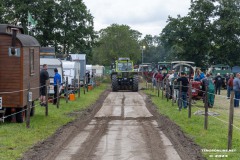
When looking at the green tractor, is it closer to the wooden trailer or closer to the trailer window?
the trailer window

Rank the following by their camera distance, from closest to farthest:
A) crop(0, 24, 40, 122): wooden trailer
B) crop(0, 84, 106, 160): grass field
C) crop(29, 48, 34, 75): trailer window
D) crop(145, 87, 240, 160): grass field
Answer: crop(145, 87, 240, 160): grass field
crop(0, 84, 106, 160): grass field
crop(0, 24, 40, 122): wooden trailer
crop(29, 48, 34, 75): trailer window

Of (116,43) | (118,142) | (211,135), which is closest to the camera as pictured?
(118,142)

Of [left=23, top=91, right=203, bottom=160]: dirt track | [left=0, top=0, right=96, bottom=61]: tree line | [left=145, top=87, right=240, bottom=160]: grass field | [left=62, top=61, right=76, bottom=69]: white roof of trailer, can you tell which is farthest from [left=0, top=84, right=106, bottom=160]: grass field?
[left=0, top=0, right=96, bottom=61]: tree line

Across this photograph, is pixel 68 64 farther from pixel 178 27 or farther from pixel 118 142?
pixel 178 27

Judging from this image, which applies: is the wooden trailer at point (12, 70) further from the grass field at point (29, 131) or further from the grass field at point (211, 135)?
the grass field at point (211, 135)

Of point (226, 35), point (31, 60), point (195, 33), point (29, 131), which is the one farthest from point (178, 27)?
point (29, 131)

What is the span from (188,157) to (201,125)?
5.79 m

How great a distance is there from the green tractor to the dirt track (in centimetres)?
2357

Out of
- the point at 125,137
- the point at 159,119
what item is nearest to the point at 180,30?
the point at 159,119

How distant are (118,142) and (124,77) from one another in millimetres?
30983

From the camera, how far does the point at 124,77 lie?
4450cm

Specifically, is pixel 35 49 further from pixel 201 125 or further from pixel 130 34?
pixel 130 34

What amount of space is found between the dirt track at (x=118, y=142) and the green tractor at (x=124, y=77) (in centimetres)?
2357

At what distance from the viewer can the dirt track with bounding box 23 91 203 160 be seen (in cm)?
1167
